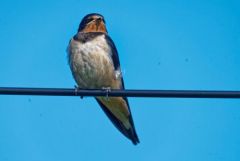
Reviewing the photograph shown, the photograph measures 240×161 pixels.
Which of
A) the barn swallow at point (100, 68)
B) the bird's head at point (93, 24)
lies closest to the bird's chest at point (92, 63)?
the barn swallow at point (100, 68)

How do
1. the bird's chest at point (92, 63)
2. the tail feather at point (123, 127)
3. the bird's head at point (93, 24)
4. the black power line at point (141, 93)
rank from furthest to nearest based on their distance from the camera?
the bird's head at point (93, 24)
the tail feather at point (123, 127)
the bird's chest at point (92, 63)
the black power line at point (141, 93)

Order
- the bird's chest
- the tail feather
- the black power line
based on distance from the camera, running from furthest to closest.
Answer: the tail feather < the bird's chest < the black power line

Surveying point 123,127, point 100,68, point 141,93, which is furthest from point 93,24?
point 141,93

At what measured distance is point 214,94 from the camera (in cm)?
468

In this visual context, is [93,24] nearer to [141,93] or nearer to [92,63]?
[92,63]

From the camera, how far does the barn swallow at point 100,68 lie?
298 inches

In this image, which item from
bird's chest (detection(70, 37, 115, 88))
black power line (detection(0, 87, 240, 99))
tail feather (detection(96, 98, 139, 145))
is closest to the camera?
black power line (detection(0, 87, 240, 99))

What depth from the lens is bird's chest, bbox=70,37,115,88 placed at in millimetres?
7555

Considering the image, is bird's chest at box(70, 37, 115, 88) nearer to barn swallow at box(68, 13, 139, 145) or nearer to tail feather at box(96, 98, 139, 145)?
barn swallow at box(68, 13, 139, 145)

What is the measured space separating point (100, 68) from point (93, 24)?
915 mm

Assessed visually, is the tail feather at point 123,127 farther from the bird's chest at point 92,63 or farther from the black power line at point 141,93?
the black power line at point 141,93

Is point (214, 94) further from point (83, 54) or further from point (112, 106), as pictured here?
point (112, 106)

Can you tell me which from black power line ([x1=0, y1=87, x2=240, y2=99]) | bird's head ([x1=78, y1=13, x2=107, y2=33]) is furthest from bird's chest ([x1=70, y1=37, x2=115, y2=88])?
black power line ([x1=0, y1=87, x2=240, y2=99])

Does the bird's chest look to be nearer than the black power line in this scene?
No
